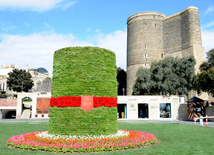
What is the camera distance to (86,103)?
9.77 m

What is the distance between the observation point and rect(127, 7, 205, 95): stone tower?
166ft

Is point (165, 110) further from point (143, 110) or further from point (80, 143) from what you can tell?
point (80, 143)

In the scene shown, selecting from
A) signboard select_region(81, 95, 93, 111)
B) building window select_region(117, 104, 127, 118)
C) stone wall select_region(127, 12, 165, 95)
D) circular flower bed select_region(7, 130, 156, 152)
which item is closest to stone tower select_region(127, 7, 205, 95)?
stone wall select_region(127, 12, 165, 95)

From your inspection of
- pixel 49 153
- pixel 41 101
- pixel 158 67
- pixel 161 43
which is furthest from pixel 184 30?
pixel 49 153

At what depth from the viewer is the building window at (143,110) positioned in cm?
3244

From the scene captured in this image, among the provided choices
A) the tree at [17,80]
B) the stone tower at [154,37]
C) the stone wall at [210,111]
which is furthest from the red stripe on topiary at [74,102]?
the tree at [17,80]

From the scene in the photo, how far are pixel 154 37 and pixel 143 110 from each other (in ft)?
92.8

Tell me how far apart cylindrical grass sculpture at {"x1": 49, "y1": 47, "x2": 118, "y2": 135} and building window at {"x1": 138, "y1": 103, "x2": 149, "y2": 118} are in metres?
22.8

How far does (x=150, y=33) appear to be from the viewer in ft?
180

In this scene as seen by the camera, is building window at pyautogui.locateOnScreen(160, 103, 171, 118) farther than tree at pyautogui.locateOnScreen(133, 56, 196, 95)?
No

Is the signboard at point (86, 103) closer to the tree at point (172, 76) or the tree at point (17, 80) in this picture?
the tree at point (172, 76)

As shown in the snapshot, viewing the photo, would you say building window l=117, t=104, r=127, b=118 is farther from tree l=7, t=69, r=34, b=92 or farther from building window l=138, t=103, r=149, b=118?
tree l=7, t=69, r=34, b=92

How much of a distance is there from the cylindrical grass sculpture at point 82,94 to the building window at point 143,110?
22.8 meters

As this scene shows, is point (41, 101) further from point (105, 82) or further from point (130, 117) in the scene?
point (105, 82)
